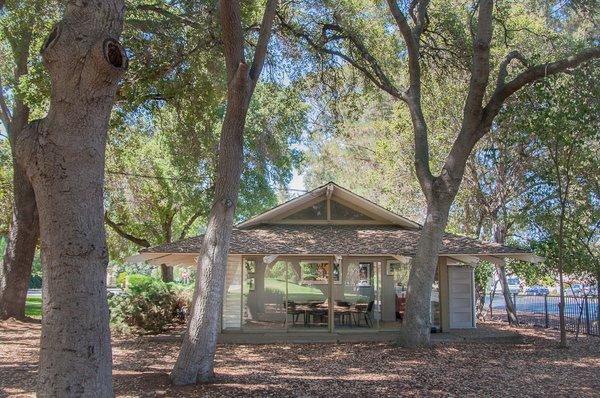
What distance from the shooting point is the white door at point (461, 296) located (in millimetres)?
17656

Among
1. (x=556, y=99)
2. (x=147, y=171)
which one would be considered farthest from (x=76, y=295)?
(x=147, y=171)

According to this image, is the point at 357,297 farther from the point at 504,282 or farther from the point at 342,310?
the point at 504,282

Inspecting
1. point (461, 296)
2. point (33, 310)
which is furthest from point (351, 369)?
point (33, 310)

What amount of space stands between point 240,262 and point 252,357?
194 inches

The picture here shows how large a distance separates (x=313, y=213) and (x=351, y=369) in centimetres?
777

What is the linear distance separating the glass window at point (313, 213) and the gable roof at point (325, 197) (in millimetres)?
145

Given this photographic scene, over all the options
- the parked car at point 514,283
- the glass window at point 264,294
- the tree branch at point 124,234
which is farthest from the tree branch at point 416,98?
the tree branch at point 124,234

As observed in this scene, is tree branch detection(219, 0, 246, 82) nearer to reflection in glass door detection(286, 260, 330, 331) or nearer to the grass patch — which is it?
reflection in glass door detection(286, 260, 330, 331)

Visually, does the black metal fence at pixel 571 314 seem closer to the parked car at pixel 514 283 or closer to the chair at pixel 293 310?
the parked car at pixel 514 283

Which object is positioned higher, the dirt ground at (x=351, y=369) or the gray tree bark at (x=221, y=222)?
the gray tree bark at (x=221, y=222)

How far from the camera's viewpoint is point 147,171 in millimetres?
24906

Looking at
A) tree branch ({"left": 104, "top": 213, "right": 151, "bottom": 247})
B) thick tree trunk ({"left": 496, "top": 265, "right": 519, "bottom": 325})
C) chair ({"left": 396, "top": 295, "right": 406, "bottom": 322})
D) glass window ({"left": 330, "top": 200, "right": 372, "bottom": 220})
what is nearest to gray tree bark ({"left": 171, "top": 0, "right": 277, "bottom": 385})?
glass window ({"left": 330, "top": 200, "right": 372, "bottom": 220})

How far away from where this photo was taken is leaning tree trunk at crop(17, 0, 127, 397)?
16.2ft

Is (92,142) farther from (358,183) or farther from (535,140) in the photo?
(358,183)
